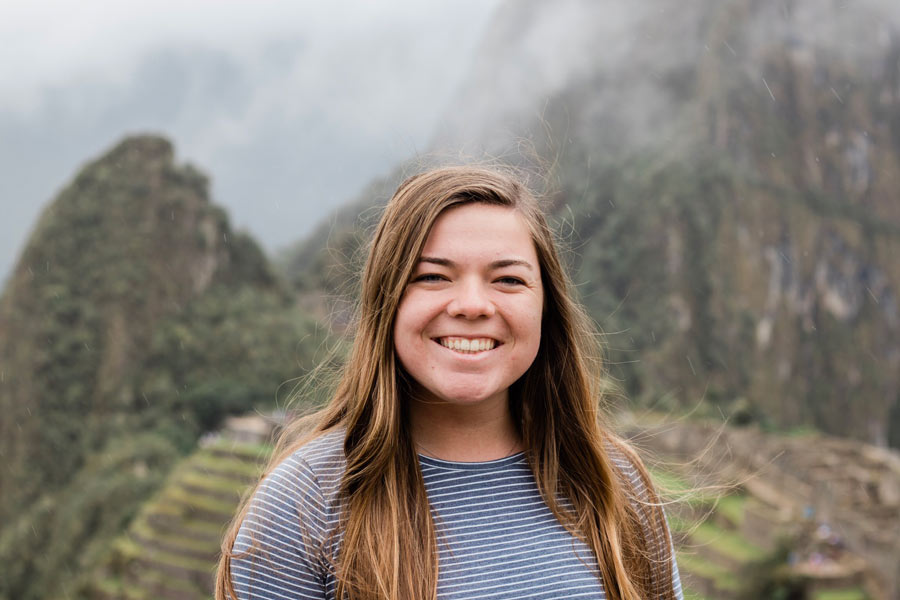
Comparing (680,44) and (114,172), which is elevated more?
(680,44)

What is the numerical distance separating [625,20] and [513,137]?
65.8m

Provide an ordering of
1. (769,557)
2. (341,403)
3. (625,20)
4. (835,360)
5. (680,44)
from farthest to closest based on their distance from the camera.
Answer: (625,20) < (680,44) < (835,360) < (769,557) < (341,403)

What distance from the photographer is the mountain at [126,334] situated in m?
34.0

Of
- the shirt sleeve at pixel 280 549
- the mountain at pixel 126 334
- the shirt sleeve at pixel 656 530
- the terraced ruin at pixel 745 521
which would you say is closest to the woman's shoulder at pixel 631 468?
the shirt sleeve at pixel 656 530

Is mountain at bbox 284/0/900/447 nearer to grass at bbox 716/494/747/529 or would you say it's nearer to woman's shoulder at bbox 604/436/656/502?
grass at bbox 716/494/747/529

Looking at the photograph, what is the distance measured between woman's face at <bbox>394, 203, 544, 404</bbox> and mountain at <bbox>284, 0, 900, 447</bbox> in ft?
136

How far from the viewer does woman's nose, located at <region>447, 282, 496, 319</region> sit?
4.60 ft

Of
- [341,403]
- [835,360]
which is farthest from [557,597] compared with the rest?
[835,360]

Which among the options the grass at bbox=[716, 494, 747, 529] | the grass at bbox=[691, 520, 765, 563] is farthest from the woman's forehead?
the grass at bbox=[716, 494, 747, 529]

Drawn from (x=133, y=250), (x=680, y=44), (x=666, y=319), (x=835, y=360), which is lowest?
(x=835, y=360)

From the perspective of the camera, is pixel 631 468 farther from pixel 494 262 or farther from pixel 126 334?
pixel 126 334

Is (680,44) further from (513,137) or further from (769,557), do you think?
(513,137)

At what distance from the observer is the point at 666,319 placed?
144ft

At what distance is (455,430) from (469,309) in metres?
0.24
